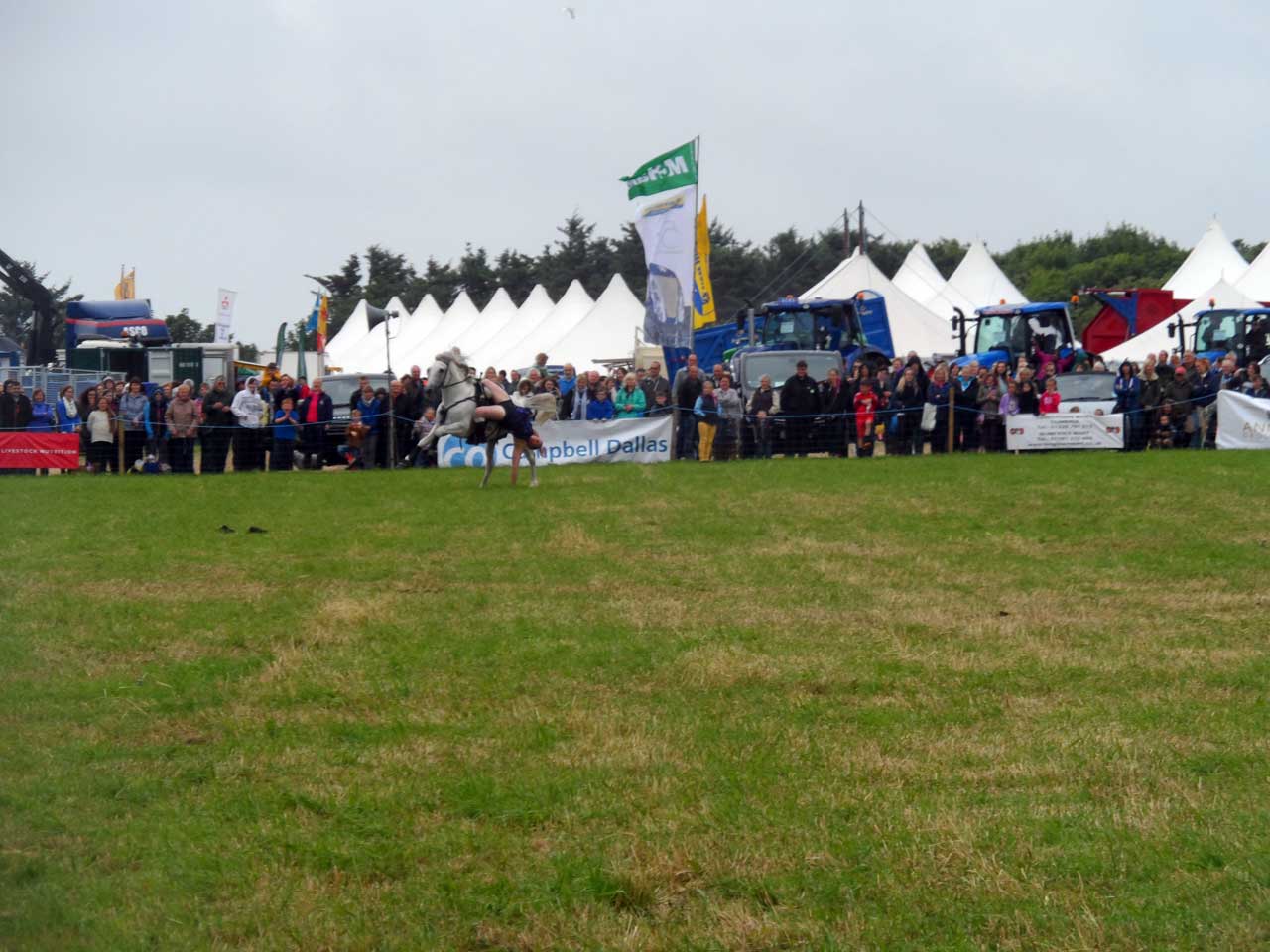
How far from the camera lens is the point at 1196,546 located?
12.9 meters

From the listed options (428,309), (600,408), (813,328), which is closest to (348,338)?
(428,309)

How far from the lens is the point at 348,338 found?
69250 mm

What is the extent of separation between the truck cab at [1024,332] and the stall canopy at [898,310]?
39.6 ft

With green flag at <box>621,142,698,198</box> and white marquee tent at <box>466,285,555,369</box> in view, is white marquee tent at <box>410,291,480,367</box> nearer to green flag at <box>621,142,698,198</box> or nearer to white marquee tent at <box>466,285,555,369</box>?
white marquee tent at <box>466,285,555,369</box>

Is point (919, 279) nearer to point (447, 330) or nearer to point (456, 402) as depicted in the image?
point (447, 330)

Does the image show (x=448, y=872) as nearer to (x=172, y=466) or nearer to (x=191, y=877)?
(x=191, y=877)

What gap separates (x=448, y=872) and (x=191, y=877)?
83 centimetres

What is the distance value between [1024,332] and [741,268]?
59.8m

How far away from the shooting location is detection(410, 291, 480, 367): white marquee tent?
207ft

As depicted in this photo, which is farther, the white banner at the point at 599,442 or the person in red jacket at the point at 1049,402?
the white banner at the point at 599,442

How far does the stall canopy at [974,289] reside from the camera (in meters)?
53.8

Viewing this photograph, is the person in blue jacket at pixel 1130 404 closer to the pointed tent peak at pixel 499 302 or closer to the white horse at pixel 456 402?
the white horse at pixel 456 402

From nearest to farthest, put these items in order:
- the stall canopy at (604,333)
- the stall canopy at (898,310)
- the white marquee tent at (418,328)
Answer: the stall canopy at (898,310) → the stall canopy at (604,333) → the white marquee tent at (418,328)

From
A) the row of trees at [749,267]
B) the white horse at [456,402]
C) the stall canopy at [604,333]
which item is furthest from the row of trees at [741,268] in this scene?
the white horse at [456,402]
